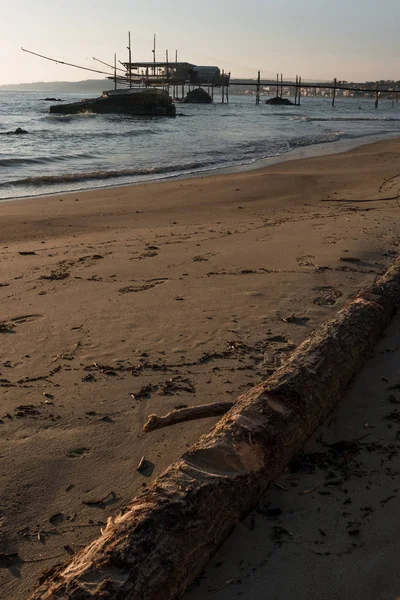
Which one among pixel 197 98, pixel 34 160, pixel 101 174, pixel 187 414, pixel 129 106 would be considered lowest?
pixel 187 414

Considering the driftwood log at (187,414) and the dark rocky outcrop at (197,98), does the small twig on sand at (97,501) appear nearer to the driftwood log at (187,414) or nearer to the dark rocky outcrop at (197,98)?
the driftwood log at (187,414)

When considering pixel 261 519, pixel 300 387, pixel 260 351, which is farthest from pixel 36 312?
pixel 261 519

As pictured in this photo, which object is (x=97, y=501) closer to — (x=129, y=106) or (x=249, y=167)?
(x=249, y=167)

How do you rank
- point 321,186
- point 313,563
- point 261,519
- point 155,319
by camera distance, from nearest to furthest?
point 313,563 < point 261,519 < point 155,319 < point 321,186

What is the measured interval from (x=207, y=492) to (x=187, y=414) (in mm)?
818

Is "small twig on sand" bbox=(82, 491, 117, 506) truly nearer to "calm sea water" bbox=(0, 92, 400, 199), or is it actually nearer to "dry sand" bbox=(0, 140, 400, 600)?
"dry sand" bbox=(0, 140, 400, 600)

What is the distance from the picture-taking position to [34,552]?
211 cm

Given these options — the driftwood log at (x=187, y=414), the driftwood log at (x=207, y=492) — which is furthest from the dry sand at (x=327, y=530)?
the driftwood log at (x=187, y=414)

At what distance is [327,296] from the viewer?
4723mm

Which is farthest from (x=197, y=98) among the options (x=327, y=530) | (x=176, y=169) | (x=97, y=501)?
(x=327, y=530)

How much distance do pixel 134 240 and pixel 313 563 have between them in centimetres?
517

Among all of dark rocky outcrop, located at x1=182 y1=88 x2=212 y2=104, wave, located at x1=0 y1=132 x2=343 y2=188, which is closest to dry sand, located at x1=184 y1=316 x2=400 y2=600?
wave, located at x1=0 y1=132 x2=343 y2=188

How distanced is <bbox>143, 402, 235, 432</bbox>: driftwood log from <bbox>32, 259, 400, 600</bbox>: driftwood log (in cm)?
20

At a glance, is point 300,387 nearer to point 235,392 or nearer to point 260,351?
point 235,392
